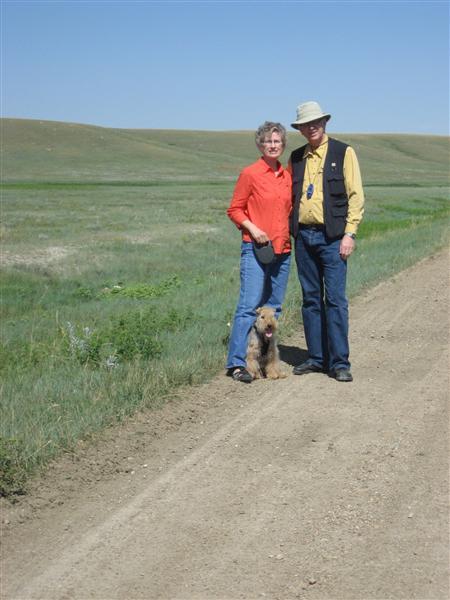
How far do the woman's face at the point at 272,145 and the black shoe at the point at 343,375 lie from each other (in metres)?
1.94

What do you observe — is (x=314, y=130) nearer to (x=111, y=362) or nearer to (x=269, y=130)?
(x=269, y=130)

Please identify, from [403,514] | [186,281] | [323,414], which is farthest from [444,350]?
[186,281]

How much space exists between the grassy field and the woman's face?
1.96 metres

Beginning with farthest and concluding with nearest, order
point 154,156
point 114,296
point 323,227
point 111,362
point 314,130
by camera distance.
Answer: point 154,156
point 114,296
point 111,362
point 323,227
point 314,130

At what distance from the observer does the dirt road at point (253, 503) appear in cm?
388

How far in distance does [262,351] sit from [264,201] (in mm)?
1326

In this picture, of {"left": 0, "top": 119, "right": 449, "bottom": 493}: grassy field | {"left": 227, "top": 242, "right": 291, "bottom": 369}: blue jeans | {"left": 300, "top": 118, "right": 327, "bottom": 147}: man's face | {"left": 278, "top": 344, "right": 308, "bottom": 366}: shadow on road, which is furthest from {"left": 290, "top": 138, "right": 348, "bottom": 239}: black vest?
{"left": 0, "top": 119, "right": 449, "bottom": 493}: grassy field

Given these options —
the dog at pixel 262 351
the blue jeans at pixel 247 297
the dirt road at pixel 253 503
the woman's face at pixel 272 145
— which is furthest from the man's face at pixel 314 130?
the dirt road at pixel 253 503

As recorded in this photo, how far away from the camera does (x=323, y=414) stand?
6355 mm

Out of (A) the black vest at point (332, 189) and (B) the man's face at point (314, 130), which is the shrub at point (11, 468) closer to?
(A) the black vest at point (332, 189)

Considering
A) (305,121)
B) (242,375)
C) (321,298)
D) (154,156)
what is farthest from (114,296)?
(154,156)

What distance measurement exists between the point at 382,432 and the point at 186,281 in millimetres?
11199

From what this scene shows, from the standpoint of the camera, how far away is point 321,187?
7.31 metres

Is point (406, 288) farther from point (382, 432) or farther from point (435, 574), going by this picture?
point (435, 574)
